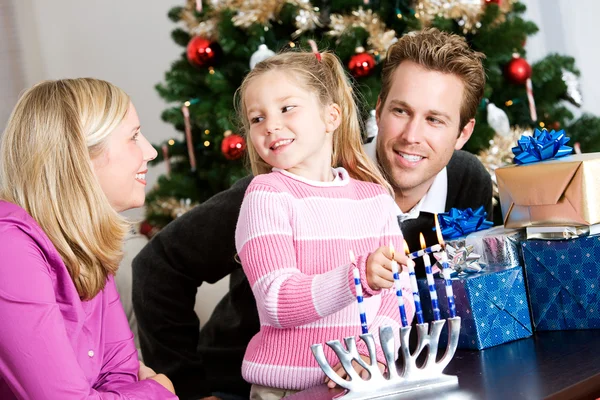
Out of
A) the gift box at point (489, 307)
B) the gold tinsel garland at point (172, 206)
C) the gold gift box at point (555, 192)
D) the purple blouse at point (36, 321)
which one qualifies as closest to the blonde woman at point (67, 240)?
the purple blouse at point (36, 321)

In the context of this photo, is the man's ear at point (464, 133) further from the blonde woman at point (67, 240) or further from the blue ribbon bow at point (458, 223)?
the blonde woman at point (67, 240)

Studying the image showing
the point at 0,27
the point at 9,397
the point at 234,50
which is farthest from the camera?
the point at 0,27

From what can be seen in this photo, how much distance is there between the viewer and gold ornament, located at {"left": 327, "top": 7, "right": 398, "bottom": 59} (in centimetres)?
282

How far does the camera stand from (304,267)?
53.1 inches

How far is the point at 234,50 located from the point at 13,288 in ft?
6.47

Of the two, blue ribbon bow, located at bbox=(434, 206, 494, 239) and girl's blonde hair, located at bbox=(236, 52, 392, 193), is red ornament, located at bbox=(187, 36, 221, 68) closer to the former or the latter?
girl's blonde hair, located at bbox=(236, 52, 392, 193)

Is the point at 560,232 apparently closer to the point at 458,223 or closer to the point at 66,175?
the point at 458,223

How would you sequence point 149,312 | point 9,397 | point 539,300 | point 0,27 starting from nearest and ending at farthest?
point 9,397
point 539,300
point 149,312
point 0,27

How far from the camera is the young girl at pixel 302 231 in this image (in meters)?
1.26

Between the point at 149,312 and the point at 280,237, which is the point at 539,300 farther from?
the point at 149,312

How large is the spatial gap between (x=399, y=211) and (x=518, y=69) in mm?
1509

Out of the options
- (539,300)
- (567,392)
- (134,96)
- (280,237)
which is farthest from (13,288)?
(134,96)

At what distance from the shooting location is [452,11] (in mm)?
2887

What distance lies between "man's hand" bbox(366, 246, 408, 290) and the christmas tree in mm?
1626
